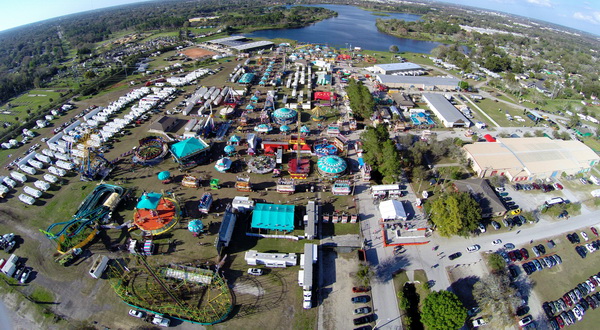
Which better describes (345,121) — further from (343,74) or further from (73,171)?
(73,171)

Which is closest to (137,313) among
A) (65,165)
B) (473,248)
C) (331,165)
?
(331,165)

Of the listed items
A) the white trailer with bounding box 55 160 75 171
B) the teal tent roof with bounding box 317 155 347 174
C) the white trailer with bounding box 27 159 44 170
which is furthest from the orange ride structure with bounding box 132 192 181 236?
the white trailer with bounding box 27 159 44 170

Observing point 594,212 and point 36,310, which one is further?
point 594,212

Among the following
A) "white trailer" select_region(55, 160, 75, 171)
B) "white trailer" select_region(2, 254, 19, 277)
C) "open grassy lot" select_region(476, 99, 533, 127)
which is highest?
"open grassy lot" select_region(476, 99, 533, 127)

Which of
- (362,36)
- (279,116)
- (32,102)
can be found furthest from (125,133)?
(362,36)

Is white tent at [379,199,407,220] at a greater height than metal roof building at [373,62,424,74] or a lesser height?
lesser

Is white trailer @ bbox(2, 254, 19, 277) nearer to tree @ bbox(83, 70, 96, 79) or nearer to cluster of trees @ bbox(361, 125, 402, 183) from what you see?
cluster of trees @ bbox(361, 125, 402, 183)
